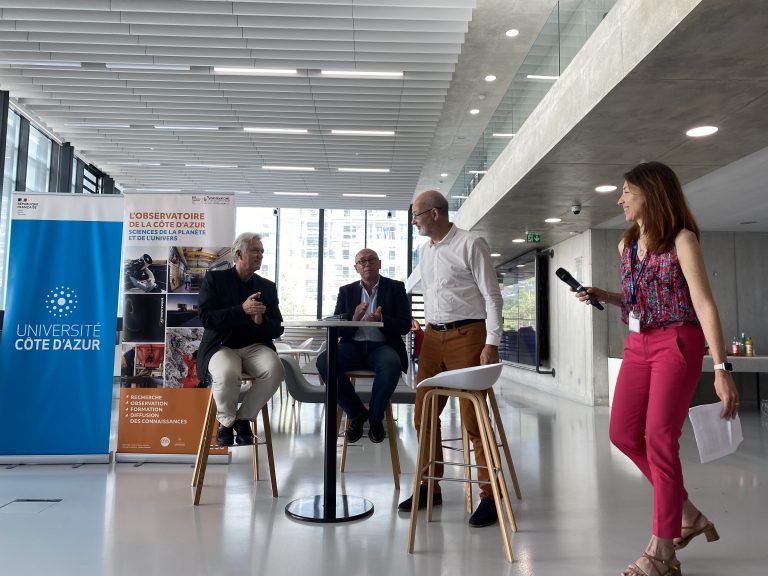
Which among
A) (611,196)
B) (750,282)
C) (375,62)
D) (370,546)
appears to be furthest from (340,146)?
(370,546)

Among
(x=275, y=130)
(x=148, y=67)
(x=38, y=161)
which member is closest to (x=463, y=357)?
(x=148, y=67)

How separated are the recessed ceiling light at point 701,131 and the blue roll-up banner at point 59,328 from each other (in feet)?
14.9

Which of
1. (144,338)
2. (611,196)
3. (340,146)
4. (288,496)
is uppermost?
(340,146)

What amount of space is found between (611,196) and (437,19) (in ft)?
9.44

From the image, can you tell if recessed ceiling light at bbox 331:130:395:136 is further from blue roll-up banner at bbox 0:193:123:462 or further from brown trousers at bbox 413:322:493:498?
brown trousers at bbox 413:322:493:498

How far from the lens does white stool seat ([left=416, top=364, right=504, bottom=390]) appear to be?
8.11ft

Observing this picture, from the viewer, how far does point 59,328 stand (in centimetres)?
414

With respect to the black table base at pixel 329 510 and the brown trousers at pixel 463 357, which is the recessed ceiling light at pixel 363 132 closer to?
the brown trousers at pixel 463 357

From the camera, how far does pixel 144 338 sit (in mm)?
4219

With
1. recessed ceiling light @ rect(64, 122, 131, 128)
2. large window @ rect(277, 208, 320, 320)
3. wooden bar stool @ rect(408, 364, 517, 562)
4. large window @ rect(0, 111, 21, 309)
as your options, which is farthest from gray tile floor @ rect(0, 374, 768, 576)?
large window @ rect(277, 208, 320, 320)

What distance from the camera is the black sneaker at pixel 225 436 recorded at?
3191 millimetres

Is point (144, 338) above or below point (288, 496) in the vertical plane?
above

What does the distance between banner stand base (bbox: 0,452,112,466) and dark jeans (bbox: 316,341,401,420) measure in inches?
72.5

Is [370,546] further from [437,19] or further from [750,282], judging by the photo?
[750,282]
